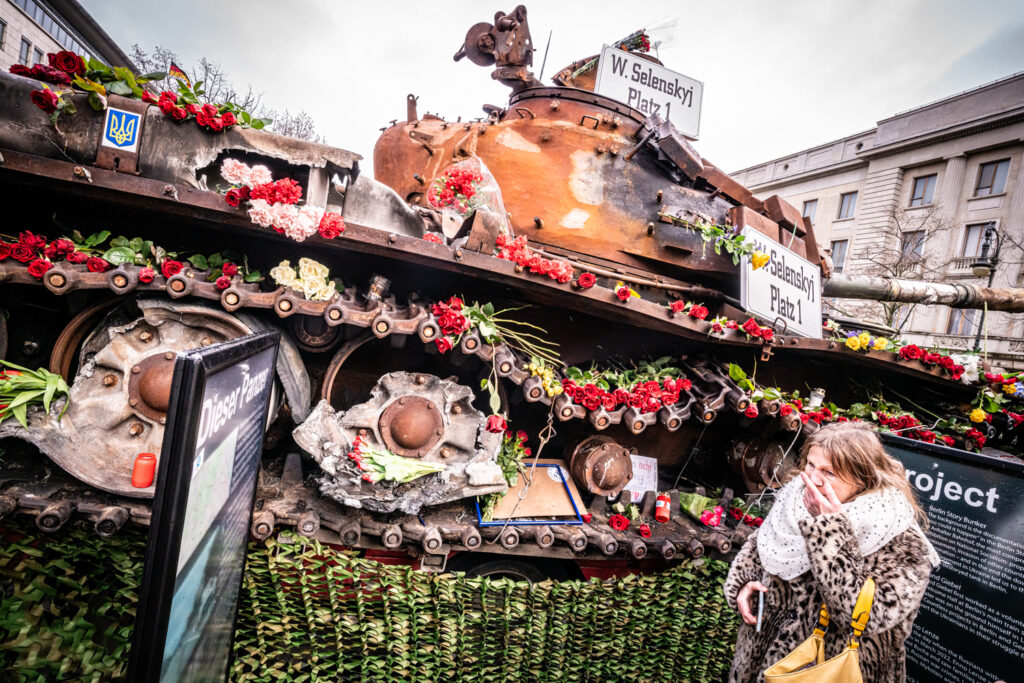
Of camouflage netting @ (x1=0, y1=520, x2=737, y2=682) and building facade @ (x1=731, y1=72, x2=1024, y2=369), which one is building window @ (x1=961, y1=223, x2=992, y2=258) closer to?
building facade @ (x1=731, y1=72, x2=1024, y2=369)

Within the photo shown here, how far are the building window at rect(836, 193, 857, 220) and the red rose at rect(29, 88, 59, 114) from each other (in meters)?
32.5

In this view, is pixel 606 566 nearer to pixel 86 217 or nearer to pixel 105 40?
pixel 86 217

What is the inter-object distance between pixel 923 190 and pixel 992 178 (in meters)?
2.65

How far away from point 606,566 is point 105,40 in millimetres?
→ 24764

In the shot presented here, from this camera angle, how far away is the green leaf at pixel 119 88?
2.63 metres

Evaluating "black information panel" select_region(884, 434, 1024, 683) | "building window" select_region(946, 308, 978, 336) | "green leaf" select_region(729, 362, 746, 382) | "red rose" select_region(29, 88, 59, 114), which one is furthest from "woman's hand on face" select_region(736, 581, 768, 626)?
"building window" select_region(946, 308, 978, 336)

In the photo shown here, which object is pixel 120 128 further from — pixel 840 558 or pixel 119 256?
pixel 840 558

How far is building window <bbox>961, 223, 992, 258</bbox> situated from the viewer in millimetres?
21922

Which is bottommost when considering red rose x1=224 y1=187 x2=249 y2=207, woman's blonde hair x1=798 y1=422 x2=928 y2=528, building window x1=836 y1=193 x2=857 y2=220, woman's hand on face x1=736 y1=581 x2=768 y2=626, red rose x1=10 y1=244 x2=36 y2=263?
woman's hand on face x1=736 y1=581 x2=768 y2=626

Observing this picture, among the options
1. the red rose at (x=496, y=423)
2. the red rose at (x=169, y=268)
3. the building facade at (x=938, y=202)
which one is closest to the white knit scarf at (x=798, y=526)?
the red rose at (x=496, y=423)

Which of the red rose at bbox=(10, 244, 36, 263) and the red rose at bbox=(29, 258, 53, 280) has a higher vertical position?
the red rose at bbox=(10, 244, 36, 263)

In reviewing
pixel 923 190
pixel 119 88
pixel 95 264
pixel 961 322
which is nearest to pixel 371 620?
pixel 95 264

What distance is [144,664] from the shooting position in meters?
1.08

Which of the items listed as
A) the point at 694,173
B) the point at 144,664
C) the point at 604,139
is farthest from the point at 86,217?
the point at 694,173
